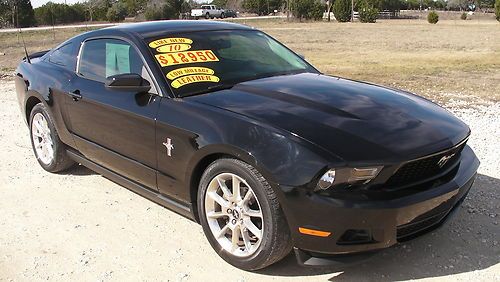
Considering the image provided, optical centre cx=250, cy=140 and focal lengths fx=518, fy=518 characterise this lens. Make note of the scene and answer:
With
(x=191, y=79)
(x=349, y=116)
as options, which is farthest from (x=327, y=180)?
(x=191, y=79)

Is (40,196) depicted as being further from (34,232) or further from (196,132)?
(196,132)

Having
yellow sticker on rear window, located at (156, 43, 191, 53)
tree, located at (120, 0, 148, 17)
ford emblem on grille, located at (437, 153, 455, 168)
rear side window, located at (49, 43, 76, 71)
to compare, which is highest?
tree, located at (120, 0, 148, 17)

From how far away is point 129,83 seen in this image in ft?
12.1

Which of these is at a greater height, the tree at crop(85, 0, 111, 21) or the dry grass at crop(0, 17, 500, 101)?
the tree at crop(85, 0, 111, 21)

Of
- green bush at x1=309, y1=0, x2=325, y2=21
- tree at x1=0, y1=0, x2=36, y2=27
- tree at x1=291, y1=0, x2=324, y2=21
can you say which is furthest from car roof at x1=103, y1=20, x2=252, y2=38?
green bush at x1=309, y1=0, x2=325, y2=21

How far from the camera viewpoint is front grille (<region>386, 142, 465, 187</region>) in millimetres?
2877

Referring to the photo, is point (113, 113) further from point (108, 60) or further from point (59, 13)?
point (59, 13)

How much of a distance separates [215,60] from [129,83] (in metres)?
0.69

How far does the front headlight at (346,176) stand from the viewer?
2779 mm

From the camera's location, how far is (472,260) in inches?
130

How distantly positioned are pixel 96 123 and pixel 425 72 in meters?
9.38

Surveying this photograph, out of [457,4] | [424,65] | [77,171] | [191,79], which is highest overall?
[191,79]

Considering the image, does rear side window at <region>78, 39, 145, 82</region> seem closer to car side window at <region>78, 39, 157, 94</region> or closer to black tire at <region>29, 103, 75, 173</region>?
car side window at <region>78, 39, 157, 94</region>

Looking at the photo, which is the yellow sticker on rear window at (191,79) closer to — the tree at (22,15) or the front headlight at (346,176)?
the front headlight at (346,176)
